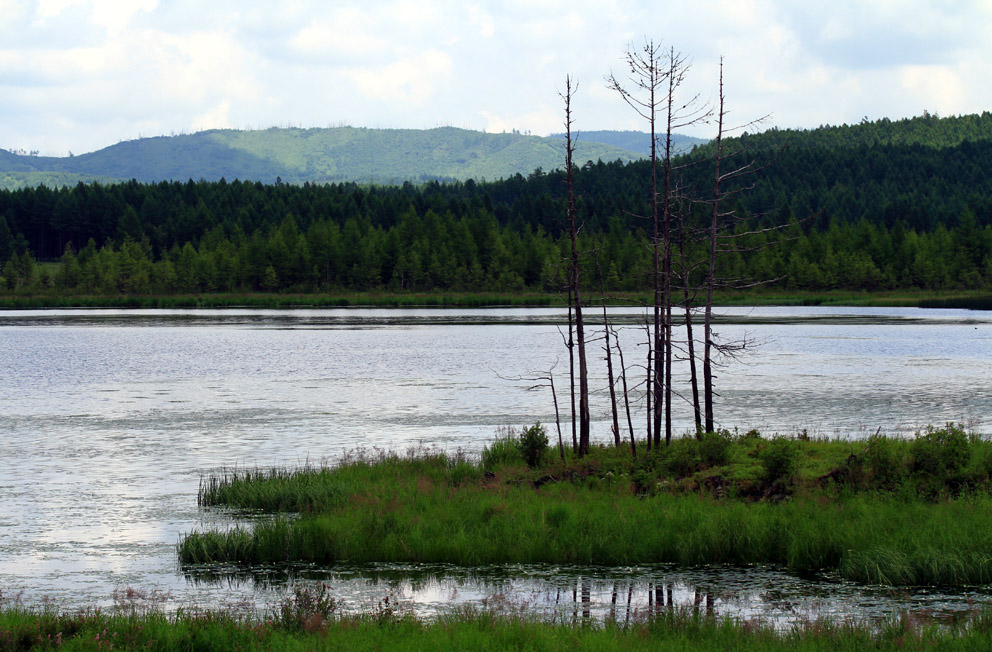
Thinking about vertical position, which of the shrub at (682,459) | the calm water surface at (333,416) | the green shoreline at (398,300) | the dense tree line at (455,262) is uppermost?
the dense tree line at (455,262)

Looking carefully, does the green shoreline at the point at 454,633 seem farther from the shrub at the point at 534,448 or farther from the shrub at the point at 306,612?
the shrub at the point at 534,448

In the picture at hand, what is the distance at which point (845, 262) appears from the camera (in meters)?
169

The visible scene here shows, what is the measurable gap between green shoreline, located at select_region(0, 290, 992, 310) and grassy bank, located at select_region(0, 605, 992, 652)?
450 feet

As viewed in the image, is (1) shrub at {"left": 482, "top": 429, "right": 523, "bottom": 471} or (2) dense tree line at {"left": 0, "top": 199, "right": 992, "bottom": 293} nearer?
(1) shrub at {"left": 482, "top": 429, "right": 523, "bottom": 471}

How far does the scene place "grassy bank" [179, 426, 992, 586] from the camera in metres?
19.0

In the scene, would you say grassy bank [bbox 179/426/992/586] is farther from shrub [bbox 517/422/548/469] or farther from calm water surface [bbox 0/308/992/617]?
calm water surface [bbox 0/308/992/617]

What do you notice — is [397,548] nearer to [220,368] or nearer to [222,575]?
[222,575]

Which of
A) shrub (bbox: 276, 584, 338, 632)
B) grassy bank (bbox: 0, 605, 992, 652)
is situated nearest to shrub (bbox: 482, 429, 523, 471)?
shrub (bbox: 276, 584, 338, 632)

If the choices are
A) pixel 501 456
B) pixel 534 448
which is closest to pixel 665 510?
pixel 534 448

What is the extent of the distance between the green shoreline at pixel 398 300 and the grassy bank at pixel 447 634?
13701 centimetres

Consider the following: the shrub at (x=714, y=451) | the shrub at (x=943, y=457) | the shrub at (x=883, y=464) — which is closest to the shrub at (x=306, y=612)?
the shrub at (x=714, y=451)

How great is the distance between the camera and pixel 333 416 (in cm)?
4297

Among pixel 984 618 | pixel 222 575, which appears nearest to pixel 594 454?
pixel 222 575

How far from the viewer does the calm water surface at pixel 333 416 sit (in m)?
18.1
